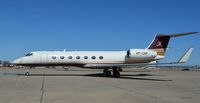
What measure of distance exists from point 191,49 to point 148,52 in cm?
555

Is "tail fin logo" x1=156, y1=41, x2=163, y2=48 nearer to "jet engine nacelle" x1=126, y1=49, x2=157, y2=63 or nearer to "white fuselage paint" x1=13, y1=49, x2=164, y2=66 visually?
"white fuselage paint" x1=13, y1=49, x2=164, y2=66

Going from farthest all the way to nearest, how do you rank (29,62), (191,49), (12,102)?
(191,49), (29,62), (12,102)

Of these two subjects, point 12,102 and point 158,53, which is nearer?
point 12,102

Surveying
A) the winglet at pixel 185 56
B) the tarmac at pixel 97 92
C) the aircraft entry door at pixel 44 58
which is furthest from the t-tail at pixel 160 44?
the tarmac at pixel 97 92

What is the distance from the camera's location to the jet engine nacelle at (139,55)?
33719mm

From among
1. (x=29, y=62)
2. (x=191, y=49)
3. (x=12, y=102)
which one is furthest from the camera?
(x=191, y=49)

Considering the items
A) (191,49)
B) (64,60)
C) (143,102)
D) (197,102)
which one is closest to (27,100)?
(143,102)

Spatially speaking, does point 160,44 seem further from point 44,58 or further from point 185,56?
point 44,58

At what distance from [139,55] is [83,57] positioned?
573 cm

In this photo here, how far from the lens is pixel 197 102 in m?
12.1

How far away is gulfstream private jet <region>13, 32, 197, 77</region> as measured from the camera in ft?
110

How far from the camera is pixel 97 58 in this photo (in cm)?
3444

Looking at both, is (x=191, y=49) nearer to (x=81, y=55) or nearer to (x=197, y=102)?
(x=81, y=55)

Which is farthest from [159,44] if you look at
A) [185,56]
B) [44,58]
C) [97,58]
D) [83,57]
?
[44,58]
